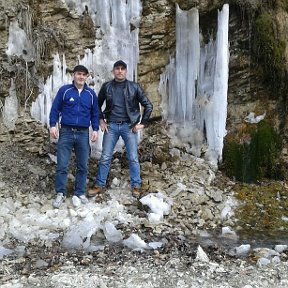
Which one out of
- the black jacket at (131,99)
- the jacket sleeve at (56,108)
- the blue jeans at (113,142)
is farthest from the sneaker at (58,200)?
the black jacket at (131,99)

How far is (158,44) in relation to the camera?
876 cm

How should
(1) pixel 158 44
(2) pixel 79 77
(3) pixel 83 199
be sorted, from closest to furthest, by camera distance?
(2) pixel 79 77 → (3) pixel 83 199 → (1) pixel 158 44

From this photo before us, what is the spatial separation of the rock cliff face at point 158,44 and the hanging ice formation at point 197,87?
0.19 m

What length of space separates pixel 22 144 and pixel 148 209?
2632mm

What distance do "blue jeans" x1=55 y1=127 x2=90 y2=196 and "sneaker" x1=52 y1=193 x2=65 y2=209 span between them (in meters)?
0.08

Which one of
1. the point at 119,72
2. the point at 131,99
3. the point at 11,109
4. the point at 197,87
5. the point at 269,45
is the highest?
the point at 269,45

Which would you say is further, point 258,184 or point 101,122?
point 258,184

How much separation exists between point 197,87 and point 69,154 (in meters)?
2.99

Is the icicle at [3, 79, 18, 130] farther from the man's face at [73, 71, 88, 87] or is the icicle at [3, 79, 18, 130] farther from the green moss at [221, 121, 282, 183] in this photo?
the green moss at [221, 121, 282, 183]

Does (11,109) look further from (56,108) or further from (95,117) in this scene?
(95,117)

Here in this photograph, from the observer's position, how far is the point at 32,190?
7.43 m

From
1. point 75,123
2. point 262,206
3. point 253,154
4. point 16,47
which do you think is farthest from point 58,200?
point 253,154

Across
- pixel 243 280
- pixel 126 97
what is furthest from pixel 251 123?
pixel 243 280

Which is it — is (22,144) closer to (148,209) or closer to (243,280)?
(148,209)
